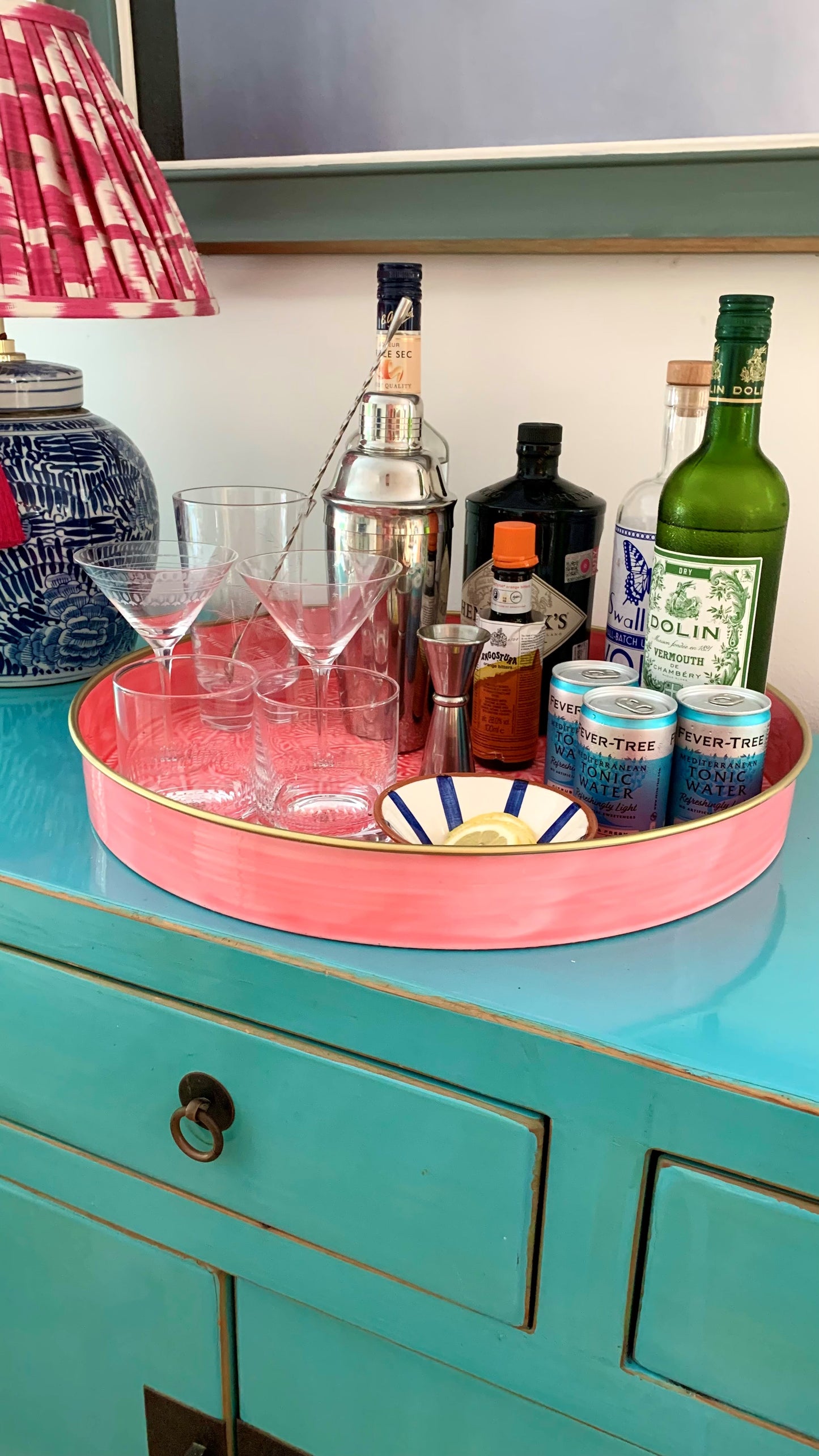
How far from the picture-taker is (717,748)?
0.57 metres

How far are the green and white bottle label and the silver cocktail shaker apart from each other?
0.16 metres

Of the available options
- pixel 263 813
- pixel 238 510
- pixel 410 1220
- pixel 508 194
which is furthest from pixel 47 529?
pixel 410 1220

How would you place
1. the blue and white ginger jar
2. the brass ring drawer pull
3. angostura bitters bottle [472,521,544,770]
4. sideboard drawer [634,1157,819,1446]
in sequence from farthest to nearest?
the blue and white ginger jar < angostura bitters bottle [472,521,544,770] < the brass ring drawer pull < sideboard drawer [634,1157,819,1446]

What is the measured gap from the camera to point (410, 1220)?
518 mm

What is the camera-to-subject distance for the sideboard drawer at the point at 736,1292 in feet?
1.46

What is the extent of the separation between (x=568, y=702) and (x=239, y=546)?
0.33 metres

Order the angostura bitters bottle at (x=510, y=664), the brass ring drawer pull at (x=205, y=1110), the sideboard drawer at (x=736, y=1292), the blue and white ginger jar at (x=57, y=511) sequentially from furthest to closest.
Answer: the blue and white ginger jar at (x=57, y=511) → the angostura bitters bottle at (x=510, y=664) → the brass ring drawer pull at (x=205, y=1110) → the sideboard drawer at (x=736, y=1292)

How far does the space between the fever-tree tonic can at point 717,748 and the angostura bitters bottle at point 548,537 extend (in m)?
0.16

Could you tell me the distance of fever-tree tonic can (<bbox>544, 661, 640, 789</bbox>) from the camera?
627 millimetres

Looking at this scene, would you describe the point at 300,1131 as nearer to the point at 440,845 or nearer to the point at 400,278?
the point at 440,845

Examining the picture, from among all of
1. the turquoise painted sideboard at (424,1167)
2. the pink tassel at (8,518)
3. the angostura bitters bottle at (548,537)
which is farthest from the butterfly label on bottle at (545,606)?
the pink tassel at (8,518)

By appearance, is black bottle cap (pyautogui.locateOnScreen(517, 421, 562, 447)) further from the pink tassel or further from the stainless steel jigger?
the pink tassel

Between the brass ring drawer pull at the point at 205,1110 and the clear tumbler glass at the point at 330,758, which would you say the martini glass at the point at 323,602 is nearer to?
the clear tumbler glass at the point at 330,758

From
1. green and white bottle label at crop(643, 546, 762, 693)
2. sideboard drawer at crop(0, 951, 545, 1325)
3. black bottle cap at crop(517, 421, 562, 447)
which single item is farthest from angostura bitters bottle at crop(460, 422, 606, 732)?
sideboard drawer at crop(0, 951, 545, 1325)
